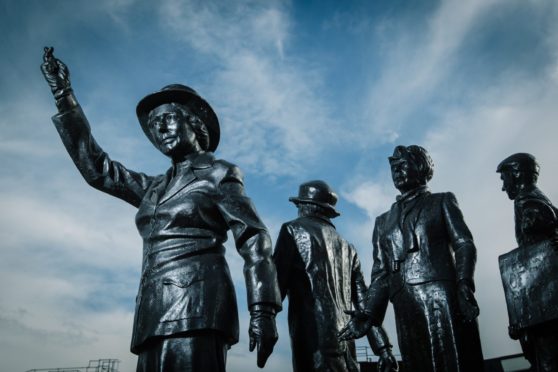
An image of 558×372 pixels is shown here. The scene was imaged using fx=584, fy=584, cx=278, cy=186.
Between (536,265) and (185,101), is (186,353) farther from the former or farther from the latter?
(536,265)

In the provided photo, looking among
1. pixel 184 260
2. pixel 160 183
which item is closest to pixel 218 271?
pixel 184 260

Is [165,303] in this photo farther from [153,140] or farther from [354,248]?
[354,248]

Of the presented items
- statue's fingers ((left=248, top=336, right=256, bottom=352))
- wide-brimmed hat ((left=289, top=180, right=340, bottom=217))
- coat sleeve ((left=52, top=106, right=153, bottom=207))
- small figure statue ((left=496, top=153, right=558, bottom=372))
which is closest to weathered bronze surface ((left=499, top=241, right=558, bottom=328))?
small figure statue ((left=496, top=153, right=558, bottom=372))

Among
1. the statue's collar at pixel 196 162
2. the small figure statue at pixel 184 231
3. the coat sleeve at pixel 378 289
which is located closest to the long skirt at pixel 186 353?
the small figure statue at pixel 184 231

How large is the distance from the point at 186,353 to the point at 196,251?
0.78m

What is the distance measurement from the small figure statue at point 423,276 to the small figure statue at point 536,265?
112 centimetres

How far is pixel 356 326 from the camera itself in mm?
5488

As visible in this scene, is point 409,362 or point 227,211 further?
point 409,362

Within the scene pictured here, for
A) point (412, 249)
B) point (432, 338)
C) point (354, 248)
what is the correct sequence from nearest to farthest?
1. point (432, 338)
2. point (412, 249)
3. point (354, 248)

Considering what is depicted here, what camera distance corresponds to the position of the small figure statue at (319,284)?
5703mm

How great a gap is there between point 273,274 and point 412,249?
175 centimetres

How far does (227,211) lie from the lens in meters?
4.59

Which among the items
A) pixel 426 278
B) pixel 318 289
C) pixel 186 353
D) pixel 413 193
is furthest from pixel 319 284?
pixel 186 353

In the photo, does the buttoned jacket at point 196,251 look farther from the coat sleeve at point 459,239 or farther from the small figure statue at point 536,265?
the small figure statue at point 536,265
